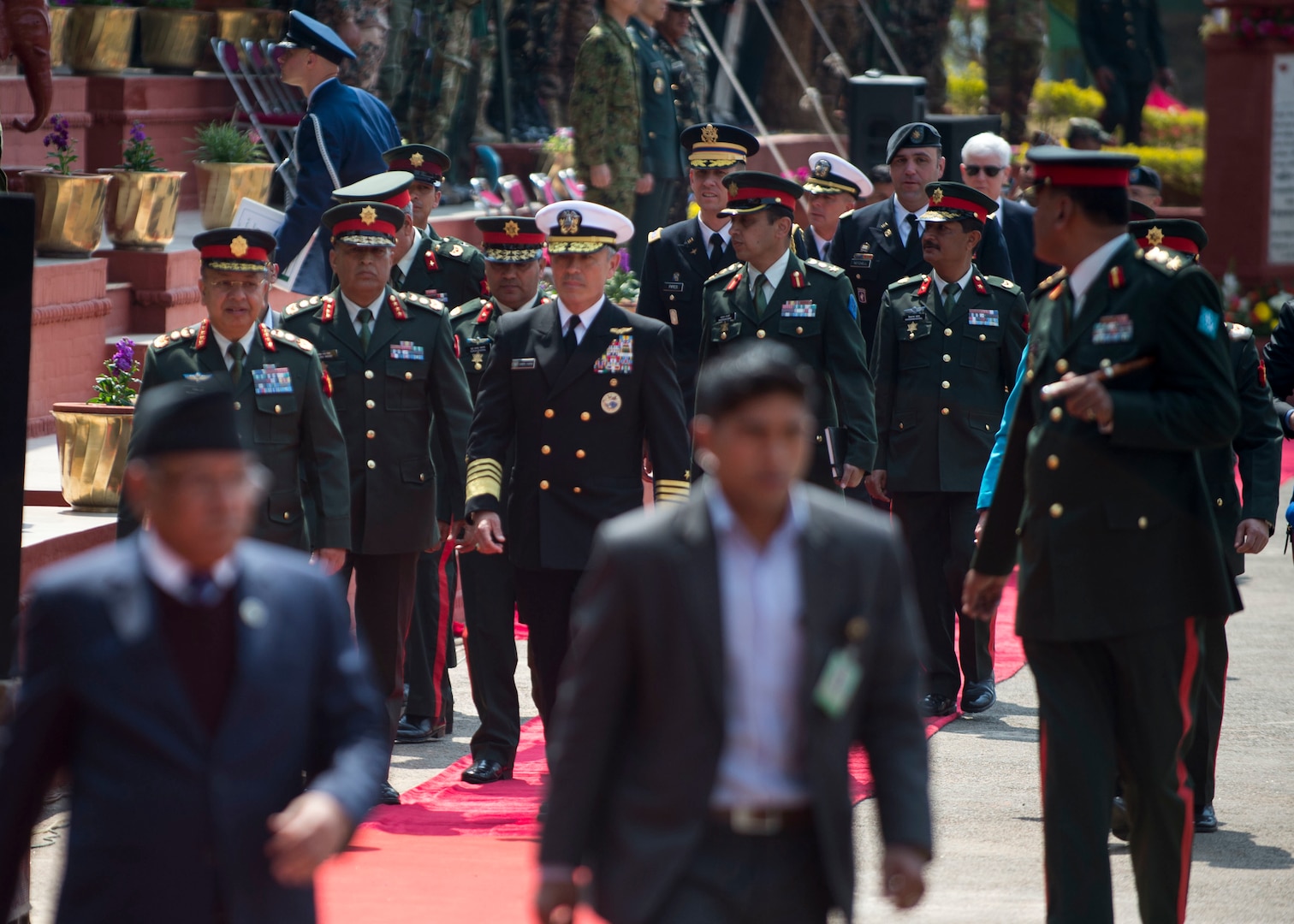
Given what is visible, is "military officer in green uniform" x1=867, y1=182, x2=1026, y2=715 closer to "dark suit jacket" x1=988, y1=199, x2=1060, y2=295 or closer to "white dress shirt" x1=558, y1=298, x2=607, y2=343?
"white dress shirt" x1=558, y1=298, x2=607, y2=343

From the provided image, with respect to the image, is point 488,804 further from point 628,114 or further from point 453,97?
point 453,97

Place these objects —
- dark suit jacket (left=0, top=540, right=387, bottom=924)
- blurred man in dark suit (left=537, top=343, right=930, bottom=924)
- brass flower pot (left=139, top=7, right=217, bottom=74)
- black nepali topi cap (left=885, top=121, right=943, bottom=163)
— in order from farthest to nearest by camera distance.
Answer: brass flower pot (left=139, top=7, right=217, bottom=74)
black nepali topi cap (left=885, top=121, right=943, bottom=163)
blurred man in dark suit (left=537, top=343, right=930, bottom=924)
dark suit jacket (left=0, top=540, right=387, bottom=924)

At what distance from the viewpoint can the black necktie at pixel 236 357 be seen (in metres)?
6.46

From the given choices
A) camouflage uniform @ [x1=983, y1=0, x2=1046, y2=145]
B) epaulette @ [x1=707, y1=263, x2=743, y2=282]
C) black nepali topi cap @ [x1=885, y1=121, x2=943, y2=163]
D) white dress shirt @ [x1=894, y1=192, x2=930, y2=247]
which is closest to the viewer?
epaulette @ [x1=707, y1=263, x2=743, y2=282]

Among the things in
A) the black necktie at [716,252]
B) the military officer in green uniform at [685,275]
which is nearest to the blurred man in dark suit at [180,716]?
the military officer in green uniform at [685,275]

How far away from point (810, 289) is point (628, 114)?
5339 millimetres

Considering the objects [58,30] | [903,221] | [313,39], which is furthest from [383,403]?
[58,30]

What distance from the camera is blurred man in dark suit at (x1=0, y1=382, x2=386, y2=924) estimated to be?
319 cm

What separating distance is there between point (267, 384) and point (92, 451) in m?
2.23

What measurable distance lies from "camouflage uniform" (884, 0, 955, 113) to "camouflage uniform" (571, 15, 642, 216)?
12416mm

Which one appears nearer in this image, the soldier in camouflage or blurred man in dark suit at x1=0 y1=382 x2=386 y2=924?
blurred man in dark suit at x1=0 y1=382 x2=386 y2=924

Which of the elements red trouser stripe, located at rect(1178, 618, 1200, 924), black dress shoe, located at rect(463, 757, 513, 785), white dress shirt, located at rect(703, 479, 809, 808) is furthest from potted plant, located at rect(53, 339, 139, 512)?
white dress shirt, located at rect(703, 479, 809, 808)

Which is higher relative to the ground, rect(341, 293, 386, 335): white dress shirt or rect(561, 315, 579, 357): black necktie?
rect(341, 293, 386, 335): white dress shirt

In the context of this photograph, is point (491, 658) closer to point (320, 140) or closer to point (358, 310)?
point (358, 310)
